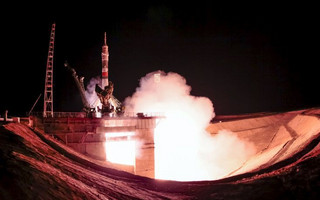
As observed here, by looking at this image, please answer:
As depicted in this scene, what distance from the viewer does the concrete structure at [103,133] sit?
34.2 meters

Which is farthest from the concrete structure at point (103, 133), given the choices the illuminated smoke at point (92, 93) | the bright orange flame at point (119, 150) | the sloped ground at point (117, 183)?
the illuminated smoke at point (92, 93)

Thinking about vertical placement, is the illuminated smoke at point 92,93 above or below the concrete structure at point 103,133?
above

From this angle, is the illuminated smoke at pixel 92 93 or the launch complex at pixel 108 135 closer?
the launch complex at pixel 108 135

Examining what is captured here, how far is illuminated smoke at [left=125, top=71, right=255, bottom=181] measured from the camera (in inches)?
1720

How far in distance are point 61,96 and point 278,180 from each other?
7270cm

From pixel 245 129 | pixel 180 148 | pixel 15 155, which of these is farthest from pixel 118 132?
pixel 245 129

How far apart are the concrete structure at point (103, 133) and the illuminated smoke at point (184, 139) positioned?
5.35m

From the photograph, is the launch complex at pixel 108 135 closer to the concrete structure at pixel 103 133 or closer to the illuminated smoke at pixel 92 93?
the concrete structure at pixel 103 133

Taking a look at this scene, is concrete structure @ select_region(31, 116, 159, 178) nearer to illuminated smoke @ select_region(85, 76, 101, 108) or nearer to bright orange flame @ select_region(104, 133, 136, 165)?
bright orange flame @ select_region(104, 133, 136, 165)

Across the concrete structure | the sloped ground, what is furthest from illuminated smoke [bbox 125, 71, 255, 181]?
the sloped ground

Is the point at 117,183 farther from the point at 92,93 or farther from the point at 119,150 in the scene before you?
the point at 92,93

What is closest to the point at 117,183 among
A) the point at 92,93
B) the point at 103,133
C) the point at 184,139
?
the point at 103,133

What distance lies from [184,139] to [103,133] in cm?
1989

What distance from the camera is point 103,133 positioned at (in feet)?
122
